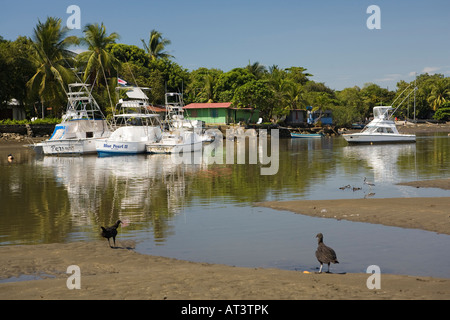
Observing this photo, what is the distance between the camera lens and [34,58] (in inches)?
2341

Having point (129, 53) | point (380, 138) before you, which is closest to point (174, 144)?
point (380, 138)

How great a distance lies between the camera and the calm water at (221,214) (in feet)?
37.7

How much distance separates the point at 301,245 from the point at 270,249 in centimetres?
85

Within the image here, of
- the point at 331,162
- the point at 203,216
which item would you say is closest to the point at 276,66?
the point at 331,162

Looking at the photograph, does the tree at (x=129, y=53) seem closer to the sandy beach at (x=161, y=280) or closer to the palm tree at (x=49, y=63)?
the palm tree at (x=49, y=63)

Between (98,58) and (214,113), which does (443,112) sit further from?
(98,58)

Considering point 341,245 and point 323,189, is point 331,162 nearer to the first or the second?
point 323,189

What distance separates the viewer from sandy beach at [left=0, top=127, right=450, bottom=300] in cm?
775

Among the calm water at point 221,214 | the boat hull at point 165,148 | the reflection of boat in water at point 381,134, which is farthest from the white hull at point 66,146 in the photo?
the reflection of boat in water at point 381,134

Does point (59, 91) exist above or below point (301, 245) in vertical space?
above

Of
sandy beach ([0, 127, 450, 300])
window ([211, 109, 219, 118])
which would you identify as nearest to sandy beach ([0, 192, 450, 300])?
sandy beach ([0, 127, 450, 300])

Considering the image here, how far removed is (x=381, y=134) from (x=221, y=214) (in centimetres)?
4893

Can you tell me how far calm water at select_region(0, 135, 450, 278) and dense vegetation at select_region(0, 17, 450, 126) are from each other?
2027cm

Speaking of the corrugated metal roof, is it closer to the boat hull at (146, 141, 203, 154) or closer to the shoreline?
the boat hull at (146, 141, 203, 154)
